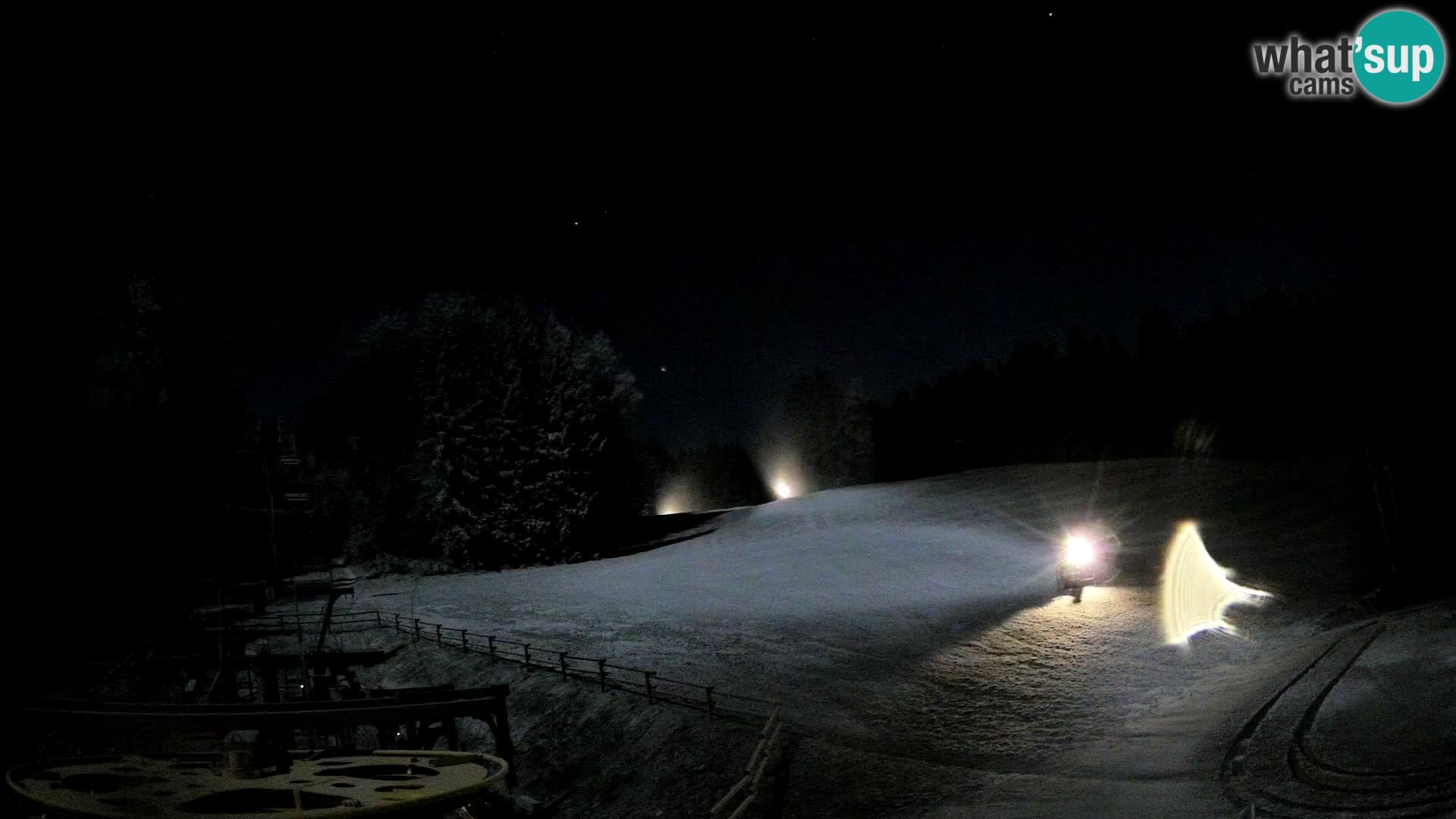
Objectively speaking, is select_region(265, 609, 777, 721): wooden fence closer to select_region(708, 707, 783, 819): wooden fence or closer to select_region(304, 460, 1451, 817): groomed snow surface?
select_region(304, 460, 1451, 817): groomed snow surface

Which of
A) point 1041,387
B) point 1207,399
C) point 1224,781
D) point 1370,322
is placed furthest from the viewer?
point 1041,387

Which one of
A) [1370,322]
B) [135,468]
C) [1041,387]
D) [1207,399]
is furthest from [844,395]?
[135,468]

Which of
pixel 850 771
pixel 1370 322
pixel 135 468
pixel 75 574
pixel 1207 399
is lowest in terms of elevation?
pixel 850 771

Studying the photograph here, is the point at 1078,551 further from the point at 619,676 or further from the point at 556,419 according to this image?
the point at 556,419

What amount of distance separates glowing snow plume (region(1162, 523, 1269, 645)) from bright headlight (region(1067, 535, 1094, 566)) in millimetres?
3016

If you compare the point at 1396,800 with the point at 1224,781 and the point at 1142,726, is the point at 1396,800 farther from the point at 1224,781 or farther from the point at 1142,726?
the point at 1142,726

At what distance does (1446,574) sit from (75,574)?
→ 44382 mm

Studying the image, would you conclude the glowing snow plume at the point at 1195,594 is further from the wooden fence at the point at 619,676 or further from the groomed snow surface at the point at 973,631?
the wooden fence at the point at 619,676

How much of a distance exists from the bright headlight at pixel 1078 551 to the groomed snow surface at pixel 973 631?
4.64ft

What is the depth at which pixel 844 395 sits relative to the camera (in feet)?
368

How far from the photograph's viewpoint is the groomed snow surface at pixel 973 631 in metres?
16.2

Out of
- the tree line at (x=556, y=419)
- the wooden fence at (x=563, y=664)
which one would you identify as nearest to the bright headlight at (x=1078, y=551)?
the tree line at (x=556, y=419)

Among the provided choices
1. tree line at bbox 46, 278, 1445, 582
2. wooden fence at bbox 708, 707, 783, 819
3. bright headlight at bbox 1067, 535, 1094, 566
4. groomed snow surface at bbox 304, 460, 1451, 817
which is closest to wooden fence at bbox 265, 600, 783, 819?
wooden fence at bbox 708, 707, 783, 819

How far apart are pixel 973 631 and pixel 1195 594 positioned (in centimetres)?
1052
